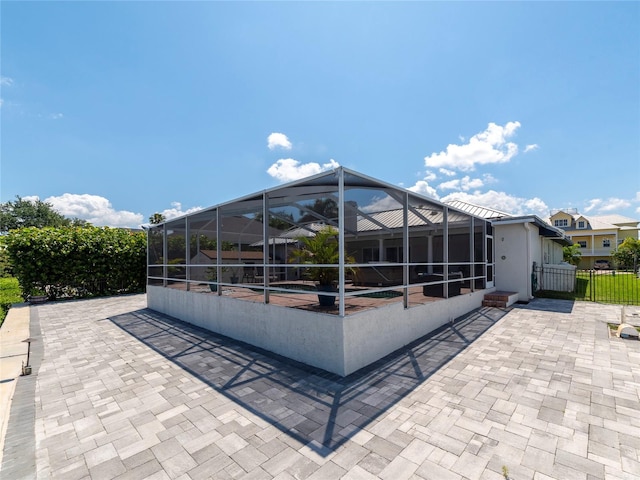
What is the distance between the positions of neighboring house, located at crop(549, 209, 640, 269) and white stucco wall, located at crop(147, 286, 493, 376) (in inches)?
1430

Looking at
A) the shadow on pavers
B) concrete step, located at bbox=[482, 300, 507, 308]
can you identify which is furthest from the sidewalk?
concrete step, located at bbox=[482, 300, 507, 308]

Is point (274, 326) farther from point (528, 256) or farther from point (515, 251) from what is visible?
point (528, 256)

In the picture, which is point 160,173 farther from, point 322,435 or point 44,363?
point 322,435

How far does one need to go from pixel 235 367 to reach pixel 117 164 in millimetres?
13126

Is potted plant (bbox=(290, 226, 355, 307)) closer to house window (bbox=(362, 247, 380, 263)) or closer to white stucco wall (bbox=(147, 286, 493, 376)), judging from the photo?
white stucco wall (bbox=(147, 286, 493, 376))

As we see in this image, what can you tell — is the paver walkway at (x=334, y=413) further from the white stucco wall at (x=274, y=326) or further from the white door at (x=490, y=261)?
the white door at (x=490, y=261)

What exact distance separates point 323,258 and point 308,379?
2.11m

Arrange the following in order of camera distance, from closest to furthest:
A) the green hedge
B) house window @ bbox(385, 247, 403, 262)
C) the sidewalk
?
the sidewalk
the green hedge
house window @ bbox(385, 247, 403, 262)

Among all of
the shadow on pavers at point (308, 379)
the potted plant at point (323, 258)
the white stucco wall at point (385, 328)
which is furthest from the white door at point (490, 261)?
the potted plant at point (323, 258)

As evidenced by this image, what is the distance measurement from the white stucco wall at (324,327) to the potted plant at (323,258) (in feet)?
2.33

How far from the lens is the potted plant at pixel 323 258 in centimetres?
525

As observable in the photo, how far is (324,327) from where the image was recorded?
4.41 m

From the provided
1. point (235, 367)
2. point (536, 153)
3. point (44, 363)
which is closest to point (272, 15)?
point (235, 367)

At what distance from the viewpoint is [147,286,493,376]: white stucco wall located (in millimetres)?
4324
